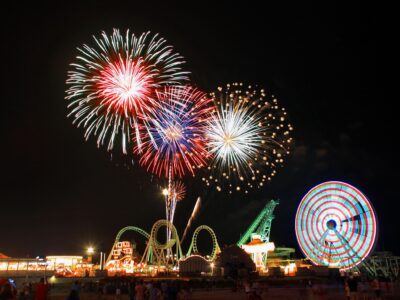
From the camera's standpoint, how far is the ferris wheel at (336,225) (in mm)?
60281

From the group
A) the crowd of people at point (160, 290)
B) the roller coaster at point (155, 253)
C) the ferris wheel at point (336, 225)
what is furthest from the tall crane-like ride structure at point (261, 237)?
the crowd of people at point (160, 290)

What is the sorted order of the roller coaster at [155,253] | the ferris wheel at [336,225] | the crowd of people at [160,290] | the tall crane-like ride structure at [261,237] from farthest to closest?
the tall crane-like ride structure at [261,237] → the roller coaster at [155,253] → the ferris wheel at [336,225] → the crowd of people at [160,290]

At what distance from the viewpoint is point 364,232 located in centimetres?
5997

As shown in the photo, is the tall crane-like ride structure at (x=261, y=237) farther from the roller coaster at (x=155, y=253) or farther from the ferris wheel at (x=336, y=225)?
the ferris wheel at (x=336, y=225)

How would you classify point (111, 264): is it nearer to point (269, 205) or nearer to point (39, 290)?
point (269, 205)

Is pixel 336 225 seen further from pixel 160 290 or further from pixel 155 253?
pixel 160 290

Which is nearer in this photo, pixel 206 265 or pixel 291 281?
pixel 291 281

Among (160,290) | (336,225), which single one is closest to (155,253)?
(336,225)

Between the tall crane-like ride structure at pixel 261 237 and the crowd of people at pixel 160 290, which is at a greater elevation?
→ the tall crane-like ride structure at pixel 261 237

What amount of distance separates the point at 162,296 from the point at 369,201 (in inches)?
1956

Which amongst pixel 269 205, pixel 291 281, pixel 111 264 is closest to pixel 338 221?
pixel 291 281

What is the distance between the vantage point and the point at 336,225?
6431 cm

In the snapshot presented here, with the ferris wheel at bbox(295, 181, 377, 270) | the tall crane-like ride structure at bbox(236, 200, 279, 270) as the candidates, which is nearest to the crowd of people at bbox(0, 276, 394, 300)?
the ferris wheel at bbox(295, 181, 377, 270)

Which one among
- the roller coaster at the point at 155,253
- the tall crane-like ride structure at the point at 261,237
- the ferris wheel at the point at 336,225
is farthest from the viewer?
the tall crane-like ride structure at the point at 261,237
